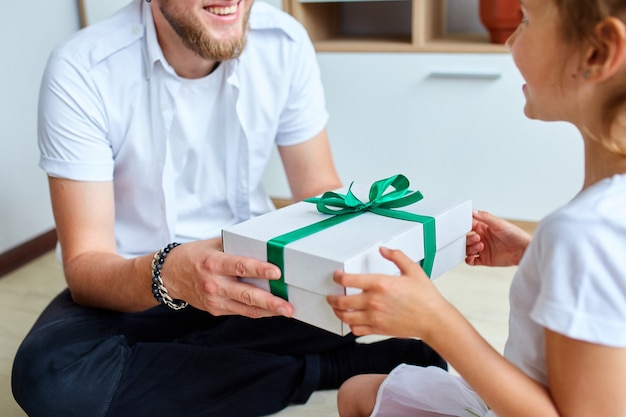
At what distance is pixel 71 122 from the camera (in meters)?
1.11

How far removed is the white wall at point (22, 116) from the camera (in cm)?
177

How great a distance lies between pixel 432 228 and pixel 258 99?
523mm

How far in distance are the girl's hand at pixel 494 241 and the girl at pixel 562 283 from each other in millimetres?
185

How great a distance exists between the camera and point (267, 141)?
131 cm

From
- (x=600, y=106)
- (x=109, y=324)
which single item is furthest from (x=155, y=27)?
(x=600, y=106)

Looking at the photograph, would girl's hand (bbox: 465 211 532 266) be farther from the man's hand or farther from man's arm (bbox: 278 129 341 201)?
man's arm (bbox: 278 129 341 201)

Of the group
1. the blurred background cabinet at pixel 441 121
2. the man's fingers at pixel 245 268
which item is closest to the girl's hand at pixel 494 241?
the man's fingers at pixel 245 268

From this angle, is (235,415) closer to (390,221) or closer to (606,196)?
(390,221)

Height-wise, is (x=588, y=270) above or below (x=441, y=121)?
above

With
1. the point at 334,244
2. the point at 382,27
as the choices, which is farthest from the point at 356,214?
the point at 382,27

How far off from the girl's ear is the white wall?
1.50 m

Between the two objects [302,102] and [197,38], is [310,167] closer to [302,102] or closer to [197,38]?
[302,102]

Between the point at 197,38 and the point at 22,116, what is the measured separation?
2.89 ft

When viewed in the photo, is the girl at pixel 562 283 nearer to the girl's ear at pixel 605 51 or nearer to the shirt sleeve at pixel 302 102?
the girl's ear at pixel 605 51
